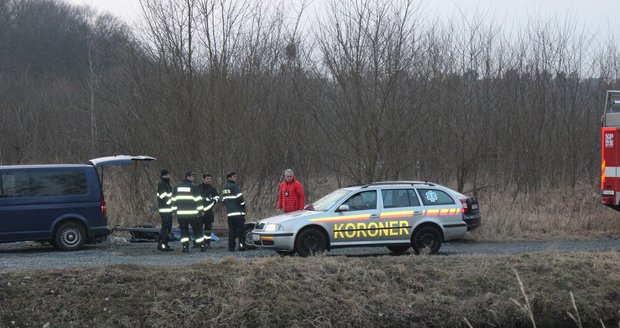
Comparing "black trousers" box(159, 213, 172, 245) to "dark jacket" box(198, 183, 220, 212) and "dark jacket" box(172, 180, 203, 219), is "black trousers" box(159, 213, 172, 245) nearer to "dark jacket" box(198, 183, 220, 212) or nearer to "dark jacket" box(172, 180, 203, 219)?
"dark jacket" box(172, 180, 203, 219)

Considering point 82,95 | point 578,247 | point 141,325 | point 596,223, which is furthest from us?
point 82,95

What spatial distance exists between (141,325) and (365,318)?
322cm

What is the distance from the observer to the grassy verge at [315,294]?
439 inches

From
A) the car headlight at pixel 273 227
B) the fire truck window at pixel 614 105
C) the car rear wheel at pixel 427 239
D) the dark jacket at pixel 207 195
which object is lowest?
the car rear wheel at pixel 427 239

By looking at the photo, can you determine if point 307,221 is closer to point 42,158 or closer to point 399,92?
point 399,92

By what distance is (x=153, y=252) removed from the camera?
17.4m

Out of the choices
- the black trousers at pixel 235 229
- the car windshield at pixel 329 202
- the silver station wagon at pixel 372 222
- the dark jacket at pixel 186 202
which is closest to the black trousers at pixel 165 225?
the dark jacket at pixel 186 202

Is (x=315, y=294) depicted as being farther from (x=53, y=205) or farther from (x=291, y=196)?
(x=53, y=205)

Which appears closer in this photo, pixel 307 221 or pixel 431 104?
pixel 307 221

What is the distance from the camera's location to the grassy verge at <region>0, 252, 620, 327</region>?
11141 mm

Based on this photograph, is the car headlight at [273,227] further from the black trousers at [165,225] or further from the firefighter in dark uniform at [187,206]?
the black trousers at [165,225]

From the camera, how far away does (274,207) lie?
81.1ft

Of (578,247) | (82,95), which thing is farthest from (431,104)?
(82,95)

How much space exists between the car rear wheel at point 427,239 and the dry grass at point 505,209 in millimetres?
4247
